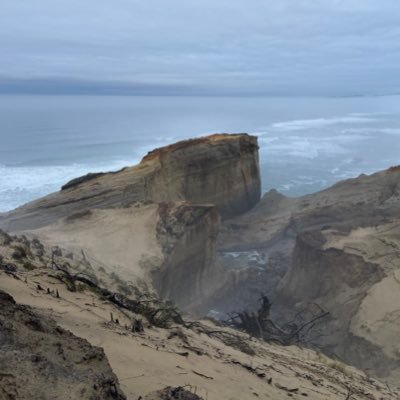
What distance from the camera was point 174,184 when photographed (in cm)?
1678

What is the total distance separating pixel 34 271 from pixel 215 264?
9.07 meters

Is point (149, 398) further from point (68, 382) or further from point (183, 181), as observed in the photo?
point (183, 181)

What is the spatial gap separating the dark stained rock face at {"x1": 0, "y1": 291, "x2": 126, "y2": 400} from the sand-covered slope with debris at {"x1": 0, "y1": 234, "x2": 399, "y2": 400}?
10 centimetres

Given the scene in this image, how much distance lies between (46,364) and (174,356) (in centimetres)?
150

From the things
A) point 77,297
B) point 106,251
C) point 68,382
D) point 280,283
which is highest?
point 68,382

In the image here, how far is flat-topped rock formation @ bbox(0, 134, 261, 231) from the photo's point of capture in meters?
13.5

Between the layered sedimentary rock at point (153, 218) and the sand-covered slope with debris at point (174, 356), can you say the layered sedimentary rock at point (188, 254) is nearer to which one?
the layered sedimentary rock at point (153, 218)

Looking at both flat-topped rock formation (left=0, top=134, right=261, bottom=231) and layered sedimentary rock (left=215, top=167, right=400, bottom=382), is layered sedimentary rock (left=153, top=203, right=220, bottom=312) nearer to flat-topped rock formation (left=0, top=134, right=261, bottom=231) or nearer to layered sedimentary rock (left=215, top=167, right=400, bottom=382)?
layered sedimentary rock (left=215, top=167, right=400, bottom=382)

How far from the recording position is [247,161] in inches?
774

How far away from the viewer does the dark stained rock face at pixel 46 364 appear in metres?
1.81

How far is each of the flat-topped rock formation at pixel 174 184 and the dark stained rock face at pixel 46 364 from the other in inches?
403

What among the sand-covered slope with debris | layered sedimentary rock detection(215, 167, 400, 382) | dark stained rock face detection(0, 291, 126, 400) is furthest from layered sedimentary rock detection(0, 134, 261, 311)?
dark stained rock face detection(0, 291, 126, 400)

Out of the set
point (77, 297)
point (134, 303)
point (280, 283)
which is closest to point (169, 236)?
point (280, 283)

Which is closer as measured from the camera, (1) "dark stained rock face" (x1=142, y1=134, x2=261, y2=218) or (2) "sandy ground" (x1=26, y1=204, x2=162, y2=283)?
(2) "sandy ground" (x1=26, y1=204, x2=162, y2=283)
